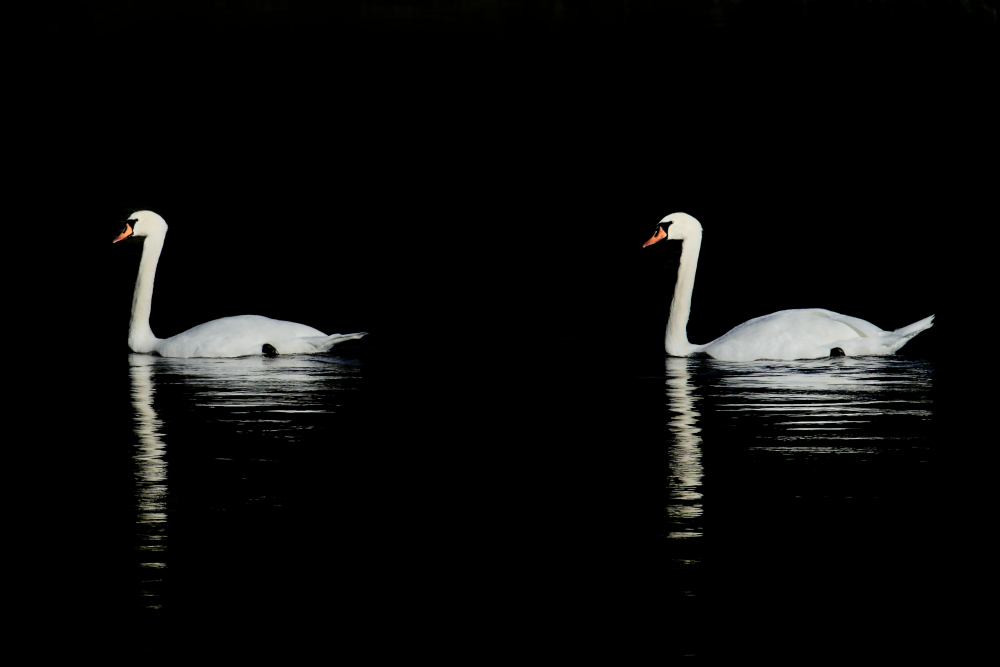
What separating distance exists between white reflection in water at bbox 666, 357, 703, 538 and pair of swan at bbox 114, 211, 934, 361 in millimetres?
796

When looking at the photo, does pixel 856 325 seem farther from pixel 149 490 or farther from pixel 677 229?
pixel 149 490

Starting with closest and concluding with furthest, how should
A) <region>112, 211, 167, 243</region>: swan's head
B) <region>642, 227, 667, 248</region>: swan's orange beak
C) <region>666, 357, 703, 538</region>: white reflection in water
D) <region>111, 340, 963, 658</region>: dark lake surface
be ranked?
<region>111, 340, 963, 658</region>: dark lake surface, <region>666, 357, 703, 538</region>: white reflection in water, <region>642, 227, 667, 248</region>: swan's orange beak, <region>112, 211, 167, 243</region>: swan's head

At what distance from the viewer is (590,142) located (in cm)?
4006

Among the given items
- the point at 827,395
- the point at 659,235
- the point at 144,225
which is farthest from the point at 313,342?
the point at 827,395

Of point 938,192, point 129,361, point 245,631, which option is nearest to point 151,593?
point 245,631

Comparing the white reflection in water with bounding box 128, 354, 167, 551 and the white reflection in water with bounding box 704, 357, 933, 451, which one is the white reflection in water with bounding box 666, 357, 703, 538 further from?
the white reflection in water with bounding box 128, 354, 167, 551

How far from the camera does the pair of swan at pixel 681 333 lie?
47.0 ft

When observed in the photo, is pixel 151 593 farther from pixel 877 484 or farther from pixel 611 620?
pixel 877 484

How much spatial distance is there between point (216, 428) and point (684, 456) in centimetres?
302

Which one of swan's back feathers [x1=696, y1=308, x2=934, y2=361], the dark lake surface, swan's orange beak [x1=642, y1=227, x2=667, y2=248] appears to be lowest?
the dark lake surface

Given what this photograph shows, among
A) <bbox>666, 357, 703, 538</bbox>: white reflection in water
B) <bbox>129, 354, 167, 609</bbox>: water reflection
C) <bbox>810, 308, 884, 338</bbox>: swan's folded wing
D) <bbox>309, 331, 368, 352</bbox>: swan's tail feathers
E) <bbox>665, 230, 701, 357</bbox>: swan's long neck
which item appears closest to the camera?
<bbox>129, 354, 167, 609</bbox>: water reflection

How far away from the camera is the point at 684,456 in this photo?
976 cm

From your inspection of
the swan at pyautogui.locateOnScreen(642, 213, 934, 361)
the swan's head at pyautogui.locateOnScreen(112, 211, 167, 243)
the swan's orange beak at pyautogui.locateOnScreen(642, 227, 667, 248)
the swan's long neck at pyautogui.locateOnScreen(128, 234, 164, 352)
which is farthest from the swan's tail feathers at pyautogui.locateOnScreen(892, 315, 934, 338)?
the swan's head at pyautogui.locateOnScreen(112, 211, 167, 243)

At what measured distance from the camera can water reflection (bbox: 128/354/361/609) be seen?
8398 millimetres
